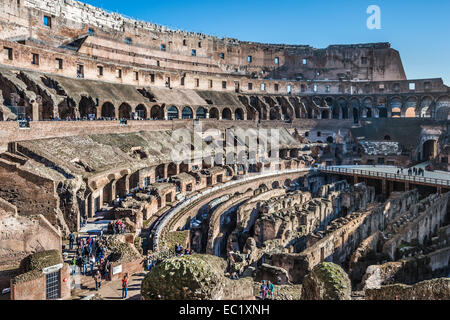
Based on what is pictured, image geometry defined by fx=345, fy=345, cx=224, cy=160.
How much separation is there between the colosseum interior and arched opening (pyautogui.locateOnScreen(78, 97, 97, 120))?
0.27 meters

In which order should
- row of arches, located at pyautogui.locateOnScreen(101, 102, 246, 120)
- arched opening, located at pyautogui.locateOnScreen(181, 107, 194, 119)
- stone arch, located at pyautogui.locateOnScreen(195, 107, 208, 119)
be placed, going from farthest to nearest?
1. stone arch, located at pyautogui.locateOnScreen(195, 107, 208, 119)
2. arched opening, located at pyautogui.locateOnScreen(181, 107, 194, 119)
3. row of arches, located at pyautogui.locateOnScreen(101, 102, 246, 120)

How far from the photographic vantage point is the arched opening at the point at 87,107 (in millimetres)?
32025

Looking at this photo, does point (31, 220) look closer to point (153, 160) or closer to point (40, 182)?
point (40, 182)

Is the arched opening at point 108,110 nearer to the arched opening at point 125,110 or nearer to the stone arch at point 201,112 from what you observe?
the arched opening at point 125,110

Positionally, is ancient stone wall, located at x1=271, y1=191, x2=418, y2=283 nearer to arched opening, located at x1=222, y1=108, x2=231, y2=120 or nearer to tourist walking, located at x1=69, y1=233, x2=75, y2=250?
tourist walking, located at x1=69, y1=233, x2=75, y2=250

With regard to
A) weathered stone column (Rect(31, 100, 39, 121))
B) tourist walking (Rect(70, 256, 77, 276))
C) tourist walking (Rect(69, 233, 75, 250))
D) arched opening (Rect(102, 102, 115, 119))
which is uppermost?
arched opening (Rect(102, 102, 115, 119))

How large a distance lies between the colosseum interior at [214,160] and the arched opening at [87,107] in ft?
0.90

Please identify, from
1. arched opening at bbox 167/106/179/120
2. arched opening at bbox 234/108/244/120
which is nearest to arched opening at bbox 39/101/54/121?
arched opening at bbox 167/106/179/120

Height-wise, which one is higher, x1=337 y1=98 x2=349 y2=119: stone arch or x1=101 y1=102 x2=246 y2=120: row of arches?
x1=337 y1=98 x2=349 y2=119: stone arch

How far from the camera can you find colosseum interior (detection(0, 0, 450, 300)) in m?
13.8

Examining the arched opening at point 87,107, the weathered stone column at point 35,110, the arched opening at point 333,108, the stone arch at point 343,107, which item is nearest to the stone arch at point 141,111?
the arched opening at point 87,107

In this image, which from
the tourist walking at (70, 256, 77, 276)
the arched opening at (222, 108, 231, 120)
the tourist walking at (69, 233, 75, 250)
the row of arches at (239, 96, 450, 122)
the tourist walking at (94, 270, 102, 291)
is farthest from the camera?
the row of arches at (239, 96, 450, 122)

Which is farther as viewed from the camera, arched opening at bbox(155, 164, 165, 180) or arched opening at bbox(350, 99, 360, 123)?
arched opening at bbox(350, 99, 360, 123)

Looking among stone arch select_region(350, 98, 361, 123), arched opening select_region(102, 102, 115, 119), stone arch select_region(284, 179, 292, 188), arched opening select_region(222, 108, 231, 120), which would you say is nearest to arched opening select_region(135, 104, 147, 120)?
arched opening select_region(102, 102, 115, 119)
